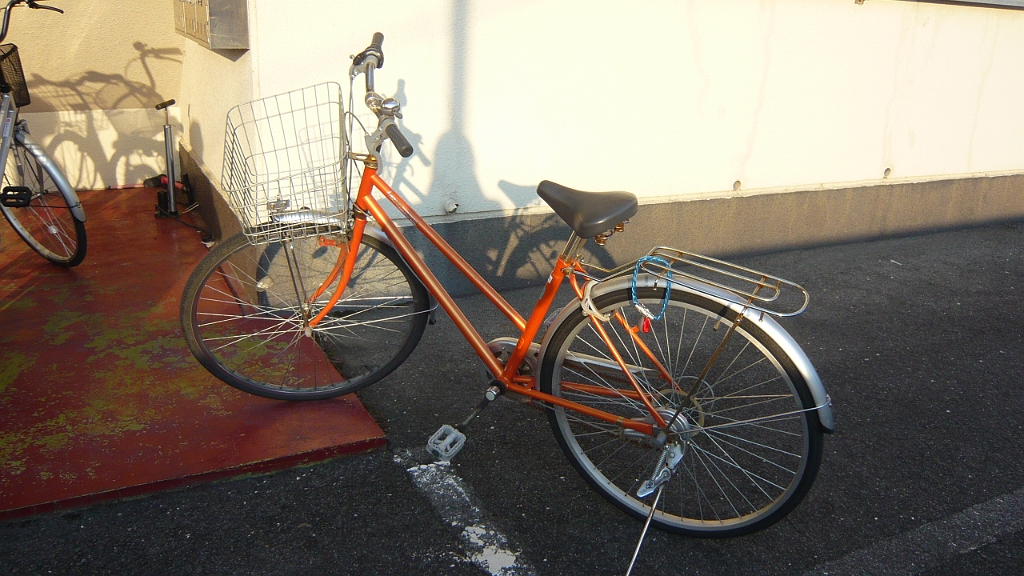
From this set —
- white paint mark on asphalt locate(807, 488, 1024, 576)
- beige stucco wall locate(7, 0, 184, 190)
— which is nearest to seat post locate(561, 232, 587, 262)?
white paint mark on asphalt locate(807, 488, 1024, 576)

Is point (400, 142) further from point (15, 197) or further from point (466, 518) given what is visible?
point (15, 197)

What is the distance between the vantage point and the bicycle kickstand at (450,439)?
9.27 ft

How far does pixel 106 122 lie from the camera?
5891 millimetres

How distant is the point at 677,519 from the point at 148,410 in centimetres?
217

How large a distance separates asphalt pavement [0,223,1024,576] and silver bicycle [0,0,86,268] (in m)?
2.28

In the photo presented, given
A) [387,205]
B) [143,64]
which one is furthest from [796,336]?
[143,64]

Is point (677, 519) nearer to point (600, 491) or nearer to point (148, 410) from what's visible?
point (600, 491)

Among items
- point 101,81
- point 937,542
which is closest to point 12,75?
point 101,81

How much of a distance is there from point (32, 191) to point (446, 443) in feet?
10.6

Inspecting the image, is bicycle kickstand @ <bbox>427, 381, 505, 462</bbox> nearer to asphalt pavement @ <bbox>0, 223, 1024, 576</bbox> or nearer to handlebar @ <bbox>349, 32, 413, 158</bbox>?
asphalt pavement @ <bbox>0, 223, 1024, 576</bbox>

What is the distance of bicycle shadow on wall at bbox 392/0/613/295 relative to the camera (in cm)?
428

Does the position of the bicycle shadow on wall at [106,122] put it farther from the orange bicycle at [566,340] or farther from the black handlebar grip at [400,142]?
the black handlebar grip at [400,142]

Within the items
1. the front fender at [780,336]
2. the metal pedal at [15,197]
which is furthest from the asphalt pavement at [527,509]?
the metal pedal at [15,197]

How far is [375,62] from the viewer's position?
3.00 metres
